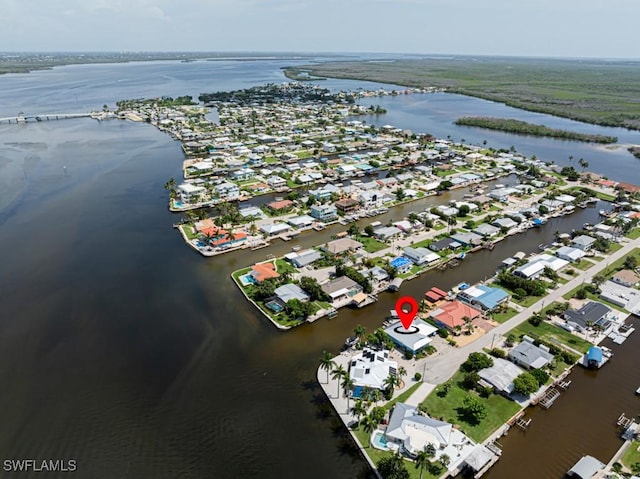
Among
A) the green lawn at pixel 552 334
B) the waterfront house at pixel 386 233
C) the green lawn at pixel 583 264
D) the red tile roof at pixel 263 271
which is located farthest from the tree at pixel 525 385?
the waterfront house at pixel 386 233

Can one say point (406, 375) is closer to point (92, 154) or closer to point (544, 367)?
point (544, 367)

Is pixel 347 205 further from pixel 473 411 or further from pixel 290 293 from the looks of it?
pixel 473 411

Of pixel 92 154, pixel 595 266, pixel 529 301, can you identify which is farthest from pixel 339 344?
pixel 92 154

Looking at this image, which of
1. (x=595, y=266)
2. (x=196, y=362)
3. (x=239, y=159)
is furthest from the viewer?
(x=239, y=159)

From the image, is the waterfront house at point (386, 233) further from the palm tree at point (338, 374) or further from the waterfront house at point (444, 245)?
the palm tree at point (338, 374)

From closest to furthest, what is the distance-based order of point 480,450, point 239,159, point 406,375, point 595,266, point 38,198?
point 480,450
point 406,375
point 595,266
point 38,198
point 239,159

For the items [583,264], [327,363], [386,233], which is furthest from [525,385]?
[386,233]

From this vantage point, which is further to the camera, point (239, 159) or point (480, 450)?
point (239, 159)
